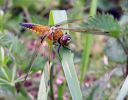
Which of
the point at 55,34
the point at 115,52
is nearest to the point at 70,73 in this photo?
the point at 55,34

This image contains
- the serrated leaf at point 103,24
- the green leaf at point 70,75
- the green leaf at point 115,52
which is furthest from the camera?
the green leaf at point 115,52

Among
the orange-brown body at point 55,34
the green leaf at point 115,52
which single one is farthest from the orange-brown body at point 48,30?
the green leaf at point 115,52

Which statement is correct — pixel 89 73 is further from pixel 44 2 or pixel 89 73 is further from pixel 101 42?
pixel 44 2

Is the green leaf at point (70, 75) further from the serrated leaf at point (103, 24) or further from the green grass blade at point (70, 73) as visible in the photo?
the serrated leaf at point (103, 24)

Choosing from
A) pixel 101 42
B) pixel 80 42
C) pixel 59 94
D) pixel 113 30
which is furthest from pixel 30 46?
pixel 113 30

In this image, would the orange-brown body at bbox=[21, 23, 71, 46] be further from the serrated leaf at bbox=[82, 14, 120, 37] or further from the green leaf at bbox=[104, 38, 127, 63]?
the green leaf at bbox=[104, 38, 127, 63]

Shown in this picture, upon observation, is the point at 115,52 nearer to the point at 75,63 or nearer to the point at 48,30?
the point at 75,63
